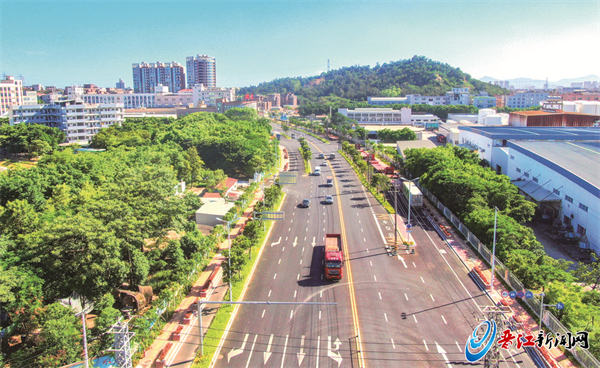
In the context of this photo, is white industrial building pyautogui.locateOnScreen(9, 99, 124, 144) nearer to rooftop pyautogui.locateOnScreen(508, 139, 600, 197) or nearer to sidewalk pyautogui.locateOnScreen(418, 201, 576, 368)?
sidewalk pyautogui.locateOnScreen(418, 201, 576, 368)

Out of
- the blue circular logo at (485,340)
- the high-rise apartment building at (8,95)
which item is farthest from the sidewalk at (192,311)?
the high-rise apartment building at (8,95)

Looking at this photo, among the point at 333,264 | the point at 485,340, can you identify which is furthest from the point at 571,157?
the point at 485,340

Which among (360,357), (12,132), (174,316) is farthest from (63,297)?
(12,132)

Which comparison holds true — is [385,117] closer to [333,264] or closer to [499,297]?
[333,264]

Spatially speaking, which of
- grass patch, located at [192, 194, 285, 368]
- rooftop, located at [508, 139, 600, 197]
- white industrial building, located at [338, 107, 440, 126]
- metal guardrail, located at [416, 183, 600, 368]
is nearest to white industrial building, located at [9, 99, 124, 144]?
white industrial building, located at [338, 107, 440, 126]

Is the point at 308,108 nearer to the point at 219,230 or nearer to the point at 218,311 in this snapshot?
the point at 219,230

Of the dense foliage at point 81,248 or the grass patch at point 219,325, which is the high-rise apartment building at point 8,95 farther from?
the grass patch at point 219,325

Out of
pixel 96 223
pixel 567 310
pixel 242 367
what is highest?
pixel 96 223
